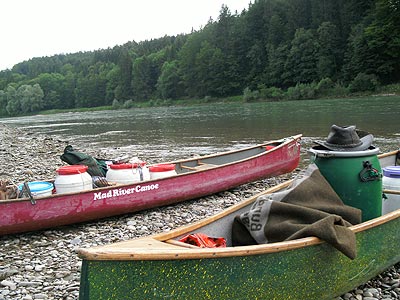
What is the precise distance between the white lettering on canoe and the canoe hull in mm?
4151

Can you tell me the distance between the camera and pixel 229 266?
3283 mm

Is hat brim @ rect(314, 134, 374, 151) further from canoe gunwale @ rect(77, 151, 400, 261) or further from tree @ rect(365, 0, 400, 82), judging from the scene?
tree @ rect(365, 0, 400, 82)

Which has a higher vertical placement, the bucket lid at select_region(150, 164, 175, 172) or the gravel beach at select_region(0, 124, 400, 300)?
the bucket lid at select_region(150, 164, 175, 172)

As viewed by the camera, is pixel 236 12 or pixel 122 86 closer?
pixel 236 12

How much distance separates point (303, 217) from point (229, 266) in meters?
0.97

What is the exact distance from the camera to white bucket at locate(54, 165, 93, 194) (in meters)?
6.94

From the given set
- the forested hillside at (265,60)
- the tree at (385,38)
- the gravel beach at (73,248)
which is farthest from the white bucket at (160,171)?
the tree at (385,38)

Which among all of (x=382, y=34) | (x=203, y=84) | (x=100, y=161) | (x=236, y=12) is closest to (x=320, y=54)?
Result: (x=382, y=34)

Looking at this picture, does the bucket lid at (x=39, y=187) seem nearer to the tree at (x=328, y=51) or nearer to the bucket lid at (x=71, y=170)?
the bucket lid at (x=71, y=170)

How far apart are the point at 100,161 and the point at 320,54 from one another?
63.2m

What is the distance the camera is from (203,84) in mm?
82688

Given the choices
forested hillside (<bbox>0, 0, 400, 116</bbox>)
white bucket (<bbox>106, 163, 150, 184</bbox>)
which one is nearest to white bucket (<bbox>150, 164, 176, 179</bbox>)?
white bucket (<bbox>106, 163, 150, 184</bbox>)

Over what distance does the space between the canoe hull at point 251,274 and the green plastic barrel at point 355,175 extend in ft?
0.99

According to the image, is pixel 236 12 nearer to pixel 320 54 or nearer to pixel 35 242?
pixel 320 54
